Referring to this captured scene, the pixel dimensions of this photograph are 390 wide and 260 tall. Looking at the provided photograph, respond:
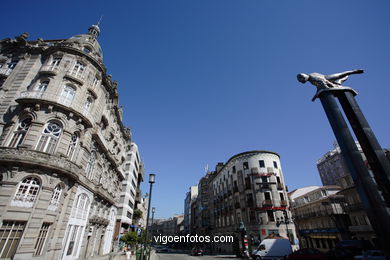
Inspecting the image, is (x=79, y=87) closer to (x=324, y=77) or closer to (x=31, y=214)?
(x=31, y=214)

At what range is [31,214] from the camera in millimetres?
A: 12555

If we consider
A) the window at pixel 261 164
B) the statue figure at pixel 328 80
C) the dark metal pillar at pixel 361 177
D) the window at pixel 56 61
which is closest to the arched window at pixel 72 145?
the window at pixel 56 61

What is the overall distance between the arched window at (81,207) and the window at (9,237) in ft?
16.9

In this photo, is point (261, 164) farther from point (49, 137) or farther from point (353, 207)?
point (49, 137)

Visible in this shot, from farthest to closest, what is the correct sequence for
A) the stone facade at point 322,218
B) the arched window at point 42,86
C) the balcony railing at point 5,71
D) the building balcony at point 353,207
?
the stone facade at point 322,218 → the building balcony at point 353,207 → the balcony railing at point 5,71 → the arched window at point 42,86

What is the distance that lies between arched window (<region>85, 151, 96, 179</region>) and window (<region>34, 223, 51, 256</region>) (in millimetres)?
6351

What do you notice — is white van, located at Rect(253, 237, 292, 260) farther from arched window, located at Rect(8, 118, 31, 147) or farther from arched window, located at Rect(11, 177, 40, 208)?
arched window, located at Rect(8, 118, 31, 147)

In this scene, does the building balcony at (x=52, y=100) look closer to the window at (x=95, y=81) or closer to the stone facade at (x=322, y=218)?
the window at (x=95, y=81)

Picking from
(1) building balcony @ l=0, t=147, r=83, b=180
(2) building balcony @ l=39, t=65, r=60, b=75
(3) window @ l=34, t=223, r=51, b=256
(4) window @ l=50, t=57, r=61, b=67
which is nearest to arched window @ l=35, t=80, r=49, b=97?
(2) building balcony @ l=39, t=65, r=60, b=75

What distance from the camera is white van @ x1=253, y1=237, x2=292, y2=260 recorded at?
785 inches

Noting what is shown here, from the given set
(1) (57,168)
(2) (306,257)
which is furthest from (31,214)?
(2) (306,257)

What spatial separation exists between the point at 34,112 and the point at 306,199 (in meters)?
54.0

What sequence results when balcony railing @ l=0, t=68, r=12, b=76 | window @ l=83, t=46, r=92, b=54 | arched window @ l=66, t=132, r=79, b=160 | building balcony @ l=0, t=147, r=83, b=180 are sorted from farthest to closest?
window @ l=83, t=46, r=92, b=54, balcony railing @ l=0, t=68, r=12, b=76, arched window @ l=66, t=132, r=79, b=160, building balcony @ l=0, t=147, r=83, b=180

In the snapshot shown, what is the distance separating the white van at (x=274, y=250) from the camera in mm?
19938
